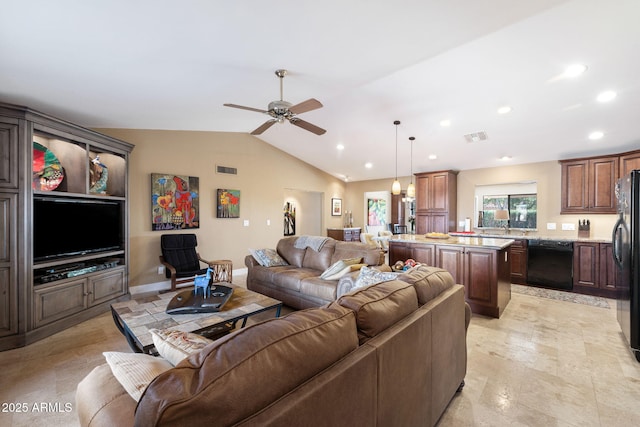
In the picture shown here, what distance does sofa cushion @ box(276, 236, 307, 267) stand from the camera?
4.29 metres

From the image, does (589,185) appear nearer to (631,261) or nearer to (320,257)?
(631,261)

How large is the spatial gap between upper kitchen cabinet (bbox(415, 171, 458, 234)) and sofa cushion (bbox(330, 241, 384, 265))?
3097 millimetres

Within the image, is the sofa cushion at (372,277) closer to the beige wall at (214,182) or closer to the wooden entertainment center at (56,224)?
the wooden entertainment center at (56,224)

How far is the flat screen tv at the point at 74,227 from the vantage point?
2.90m

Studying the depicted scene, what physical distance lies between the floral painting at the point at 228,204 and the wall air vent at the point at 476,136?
4413 mm

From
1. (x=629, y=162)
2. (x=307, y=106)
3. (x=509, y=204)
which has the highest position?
(x=307, y=106)

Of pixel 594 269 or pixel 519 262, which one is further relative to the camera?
pixel 519 262

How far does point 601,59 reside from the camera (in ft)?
8.64

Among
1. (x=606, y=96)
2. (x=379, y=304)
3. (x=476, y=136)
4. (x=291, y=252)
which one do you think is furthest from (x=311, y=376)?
(x=476, y=136)

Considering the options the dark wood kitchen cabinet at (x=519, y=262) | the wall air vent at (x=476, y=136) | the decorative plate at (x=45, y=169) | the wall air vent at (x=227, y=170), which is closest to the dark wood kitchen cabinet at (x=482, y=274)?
the dark wood kitchen cabinet at (x=519, y=262)

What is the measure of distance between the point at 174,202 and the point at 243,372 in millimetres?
4730

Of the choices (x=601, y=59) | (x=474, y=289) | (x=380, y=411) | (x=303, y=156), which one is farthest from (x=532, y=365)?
(x=303, y=156)

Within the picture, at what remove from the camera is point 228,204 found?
5.49 m

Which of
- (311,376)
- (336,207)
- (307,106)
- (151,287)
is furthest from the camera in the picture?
(336,207)
